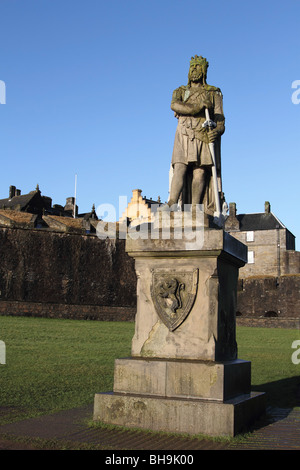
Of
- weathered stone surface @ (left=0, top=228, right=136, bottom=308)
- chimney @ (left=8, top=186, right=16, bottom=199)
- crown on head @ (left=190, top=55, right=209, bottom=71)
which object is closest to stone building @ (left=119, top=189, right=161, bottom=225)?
chimney @ (left=8, top=186, right=16, bottom=199)

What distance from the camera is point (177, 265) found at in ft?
21.8

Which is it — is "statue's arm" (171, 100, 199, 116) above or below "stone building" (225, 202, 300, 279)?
below

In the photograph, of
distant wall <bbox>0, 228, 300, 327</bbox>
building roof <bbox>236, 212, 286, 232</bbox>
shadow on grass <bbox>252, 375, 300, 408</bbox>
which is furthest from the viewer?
building roof <bbox>236, 212, 286, 232</bbox>

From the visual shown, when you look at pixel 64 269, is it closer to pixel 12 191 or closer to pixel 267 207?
pixel 12 191

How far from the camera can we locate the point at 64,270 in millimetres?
35188

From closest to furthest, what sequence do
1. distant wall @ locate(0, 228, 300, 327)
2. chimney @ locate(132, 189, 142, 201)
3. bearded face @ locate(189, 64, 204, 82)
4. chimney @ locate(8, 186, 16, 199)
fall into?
bearded face @ locate(189, 64, 204, 82) → distant wall @ locate(0, 228, 300, 327) → chimney @ locate(132, 189, 142, 201) → chimney @ locate(8, 186, 16, 199)

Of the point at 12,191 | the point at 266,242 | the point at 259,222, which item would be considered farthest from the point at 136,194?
the point at 266,242

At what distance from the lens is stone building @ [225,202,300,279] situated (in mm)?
58219

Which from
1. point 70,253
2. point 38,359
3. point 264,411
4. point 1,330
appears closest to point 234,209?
point 70,253

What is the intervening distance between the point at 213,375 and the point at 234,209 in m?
57.2

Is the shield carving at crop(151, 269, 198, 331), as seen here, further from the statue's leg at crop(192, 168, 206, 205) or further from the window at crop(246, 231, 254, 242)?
the window at crop(246, 231, 254, 242)

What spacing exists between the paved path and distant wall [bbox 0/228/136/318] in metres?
27.0

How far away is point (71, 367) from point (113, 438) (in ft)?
21.8
